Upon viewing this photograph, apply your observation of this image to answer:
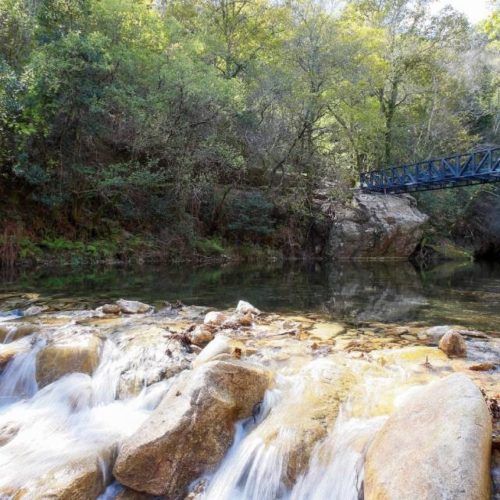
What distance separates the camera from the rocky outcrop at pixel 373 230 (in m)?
20.6

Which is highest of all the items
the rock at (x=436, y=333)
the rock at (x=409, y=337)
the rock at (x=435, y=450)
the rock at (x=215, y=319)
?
the rock at (x=435, y=450)

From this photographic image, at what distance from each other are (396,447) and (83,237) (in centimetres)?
1390

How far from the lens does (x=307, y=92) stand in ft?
56.9

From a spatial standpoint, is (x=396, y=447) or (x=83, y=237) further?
(x=83, y=237)

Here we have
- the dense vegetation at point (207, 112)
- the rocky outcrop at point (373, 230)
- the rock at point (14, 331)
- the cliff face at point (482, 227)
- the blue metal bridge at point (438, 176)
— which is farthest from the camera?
the cliff face at point (482, 227)

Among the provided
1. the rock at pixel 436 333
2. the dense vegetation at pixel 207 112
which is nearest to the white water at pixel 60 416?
the rock at pixel 436 333

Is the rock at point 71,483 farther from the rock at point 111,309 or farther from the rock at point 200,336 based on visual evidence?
the rock at point 111,309

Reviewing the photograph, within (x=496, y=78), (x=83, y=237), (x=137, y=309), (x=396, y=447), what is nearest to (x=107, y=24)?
(x=83, y=237)

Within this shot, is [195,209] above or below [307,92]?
below

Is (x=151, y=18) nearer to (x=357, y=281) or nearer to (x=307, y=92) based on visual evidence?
(x=307, y=92)

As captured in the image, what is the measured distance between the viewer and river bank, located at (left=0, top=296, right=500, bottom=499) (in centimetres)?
272

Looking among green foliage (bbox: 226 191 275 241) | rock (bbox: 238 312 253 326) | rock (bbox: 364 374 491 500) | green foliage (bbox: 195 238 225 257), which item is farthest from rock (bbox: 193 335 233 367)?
green foliage (bbox: 226 191 275 241)

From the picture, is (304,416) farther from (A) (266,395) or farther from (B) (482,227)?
(B) (482,227)

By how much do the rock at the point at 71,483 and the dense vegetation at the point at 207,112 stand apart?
29.6 ft
